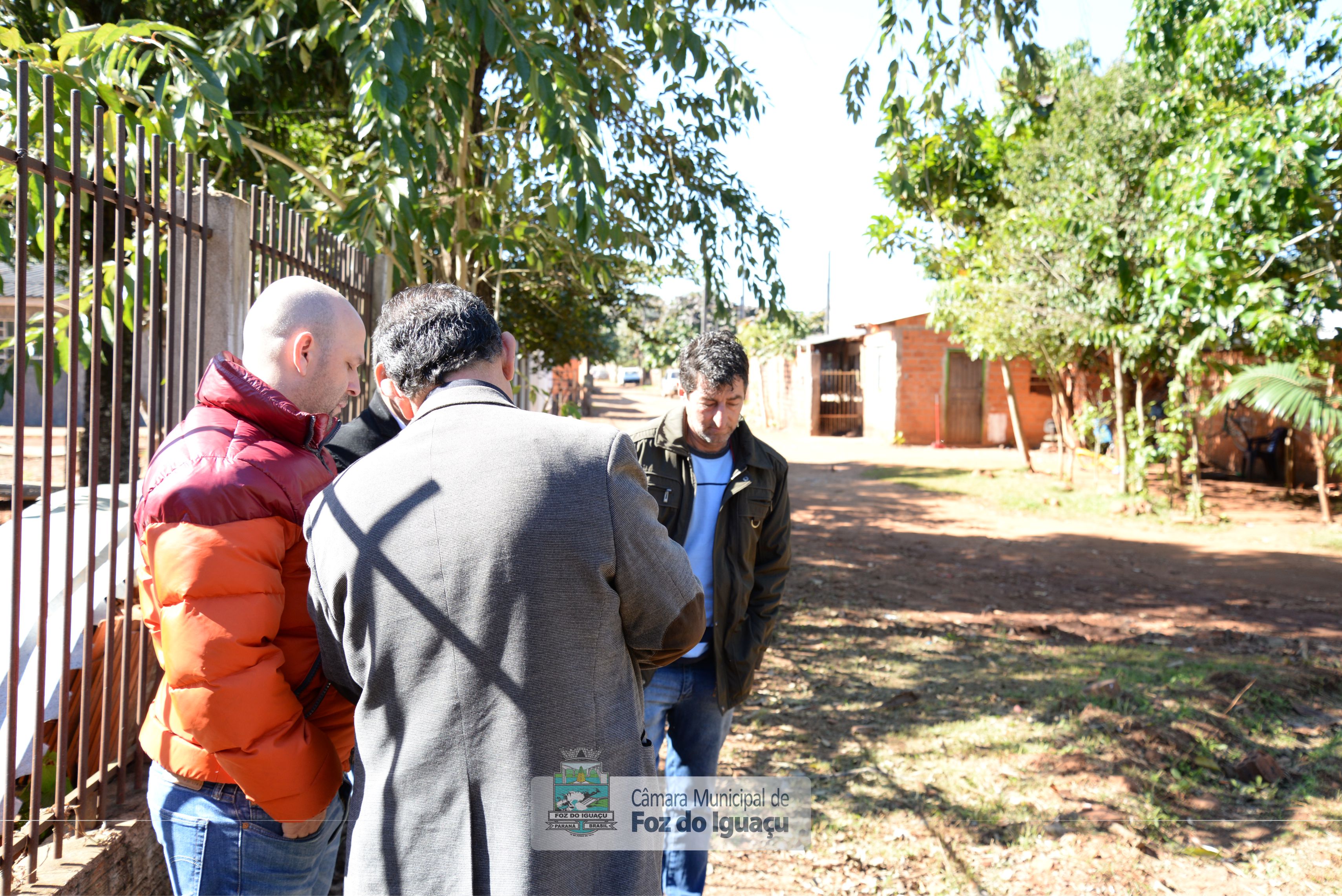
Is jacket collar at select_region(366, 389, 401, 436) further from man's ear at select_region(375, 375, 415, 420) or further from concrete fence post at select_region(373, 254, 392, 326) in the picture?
concrete fence post at select_region(373, 254, 392, 326)

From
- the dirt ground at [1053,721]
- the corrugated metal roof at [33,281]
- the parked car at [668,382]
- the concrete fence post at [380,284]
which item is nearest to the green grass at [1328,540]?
the dirt ground at [1053,721]

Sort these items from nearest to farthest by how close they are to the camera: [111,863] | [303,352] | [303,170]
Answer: [303,352]
[111,863]
[303,170]

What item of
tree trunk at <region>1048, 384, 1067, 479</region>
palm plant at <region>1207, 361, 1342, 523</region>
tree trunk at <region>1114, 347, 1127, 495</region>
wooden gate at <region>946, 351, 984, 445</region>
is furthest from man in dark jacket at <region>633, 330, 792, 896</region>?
wooden gate at <region>946, 351, 984, 445</region>

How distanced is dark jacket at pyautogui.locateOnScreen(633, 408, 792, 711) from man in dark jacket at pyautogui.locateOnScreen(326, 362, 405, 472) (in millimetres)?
856

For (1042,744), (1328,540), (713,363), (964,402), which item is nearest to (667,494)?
(713,363)

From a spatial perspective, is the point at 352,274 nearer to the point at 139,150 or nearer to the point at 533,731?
the point at 139,150

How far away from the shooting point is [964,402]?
21203 mm

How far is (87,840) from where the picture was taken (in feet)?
7.81

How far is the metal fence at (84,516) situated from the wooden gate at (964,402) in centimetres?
1955

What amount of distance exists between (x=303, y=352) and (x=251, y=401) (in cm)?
16

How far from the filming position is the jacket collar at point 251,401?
Result: 5.74 ft

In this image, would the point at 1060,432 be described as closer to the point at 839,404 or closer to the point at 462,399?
the point at 839,404

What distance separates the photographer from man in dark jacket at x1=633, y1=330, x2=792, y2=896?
2.93m

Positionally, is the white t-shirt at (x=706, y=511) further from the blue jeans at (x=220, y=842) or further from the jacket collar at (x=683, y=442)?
the blue jeans at (x=220, y=842)
